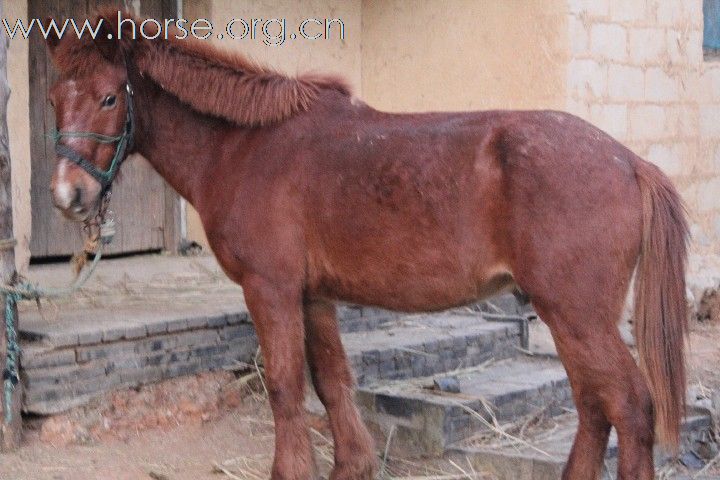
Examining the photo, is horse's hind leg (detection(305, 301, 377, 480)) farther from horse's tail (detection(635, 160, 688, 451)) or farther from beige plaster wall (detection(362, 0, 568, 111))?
beige plaster wall (detection(362, 0, 568, 111))

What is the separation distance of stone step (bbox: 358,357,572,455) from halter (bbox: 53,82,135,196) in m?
1.75

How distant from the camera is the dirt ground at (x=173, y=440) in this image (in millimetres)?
4777

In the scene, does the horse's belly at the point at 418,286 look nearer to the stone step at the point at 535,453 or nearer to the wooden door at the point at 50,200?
the stone step at the point at 535,453

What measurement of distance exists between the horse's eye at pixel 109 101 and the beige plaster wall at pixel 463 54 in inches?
147

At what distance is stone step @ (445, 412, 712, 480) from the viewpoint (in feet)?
15.2

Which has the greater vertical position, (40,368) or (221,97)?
(221,97)

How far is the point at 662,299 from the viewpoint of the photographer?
13.0 ft

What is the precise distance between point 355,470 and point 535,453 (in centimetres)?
84

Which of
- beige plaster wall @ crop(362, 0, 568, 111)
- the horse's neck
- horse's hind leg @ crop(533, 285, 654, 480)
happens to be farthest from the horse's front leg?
beige plaster wall @ crop(362, 0, 568, 111)

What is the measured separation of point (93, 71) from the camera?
173 inches

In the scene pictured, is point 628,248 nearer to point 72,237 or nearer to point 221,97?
point 221,97

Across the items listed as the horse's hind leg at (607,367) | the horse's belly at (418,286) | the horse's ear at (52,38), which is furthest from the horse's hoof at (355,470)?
the horse's ear at (52,38)

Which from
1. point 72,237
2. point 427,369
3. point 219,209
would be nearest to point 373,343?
point 427,369

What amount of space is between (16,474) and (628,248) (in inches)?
111
